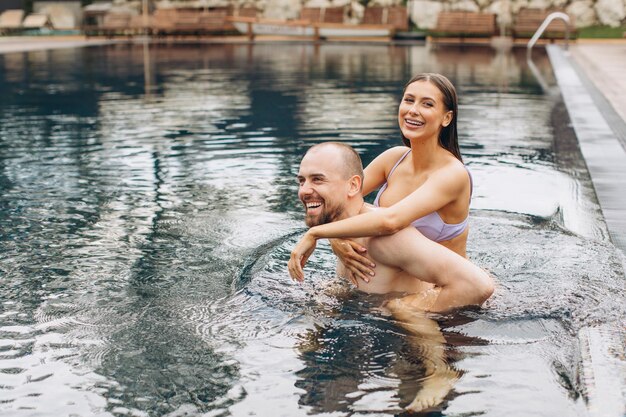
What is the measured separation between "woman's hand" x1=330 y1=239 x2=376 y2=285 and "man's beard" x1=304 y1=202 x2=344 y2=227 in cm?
12

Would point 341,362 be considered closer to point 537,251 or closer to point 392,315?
point 392,315

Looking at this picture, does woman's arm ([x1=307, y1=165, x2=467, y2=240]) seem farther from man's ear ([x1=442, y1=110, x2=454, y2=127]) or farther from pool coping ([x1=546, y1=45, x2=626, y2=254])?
pool coping ([x1=546, y1=45, x2=626, y2=254])

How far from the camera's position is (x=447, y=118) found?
4633mm

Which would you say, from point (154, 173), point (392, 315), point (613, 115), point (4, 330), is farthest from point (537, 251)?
point (613, 115)

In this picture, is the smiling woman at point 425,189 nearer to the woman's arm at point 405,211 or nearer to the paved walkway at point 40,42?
the woman's arm at point 405,211

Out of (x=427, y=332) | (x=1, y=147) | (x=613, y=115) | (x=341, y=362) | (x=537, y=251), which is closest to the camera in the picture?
(x=341, y=362)

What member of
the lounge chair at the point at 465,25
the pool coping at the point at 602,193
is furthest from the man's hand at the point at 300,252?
the lounge chair at the point at 465,25

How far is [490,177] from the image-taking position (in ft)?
27.5

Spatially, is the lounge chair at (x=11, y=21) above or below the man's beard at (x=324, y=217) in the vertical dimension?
above

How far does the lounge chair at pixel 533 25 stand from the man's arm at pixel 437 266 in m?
27.9

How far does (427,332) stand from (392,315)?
0.27 m

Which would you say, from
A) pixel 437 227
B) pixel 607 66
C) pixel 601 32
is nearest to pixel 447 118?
pixel 437 227

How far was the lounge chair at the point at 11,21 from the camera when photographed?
36781 mm

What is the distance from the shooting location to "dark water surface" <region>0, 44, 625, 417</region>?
377 centimetres
